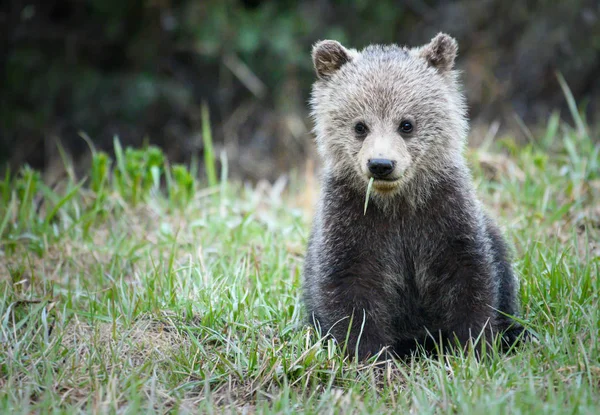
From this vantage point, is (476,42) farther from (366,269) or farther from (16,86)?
(366,269)

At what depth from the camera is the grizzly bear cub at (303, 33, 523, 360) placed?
4117 millimetres

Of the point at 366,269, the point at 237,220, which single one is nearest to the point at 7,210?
the point at 237,220

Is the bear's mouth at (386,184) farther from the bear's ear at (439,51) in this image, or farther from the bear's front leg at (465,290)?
the bear's ear at (439,51)

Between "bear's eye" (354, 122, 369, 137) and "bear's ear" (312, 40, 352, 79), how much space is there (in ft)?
1.51

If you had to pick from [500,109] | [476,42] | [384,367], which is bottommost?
[384,367]

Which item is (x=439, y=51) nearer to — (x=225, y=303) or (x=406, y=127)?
(x=406, y=127)

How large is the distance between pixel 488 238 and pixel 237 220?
2350 mm

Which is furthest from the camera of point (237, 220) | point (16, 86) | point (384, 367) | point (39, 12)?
point (39, 12)

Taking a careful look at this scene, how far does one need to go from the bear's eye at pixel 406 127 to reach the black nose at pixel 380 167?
0.33 m

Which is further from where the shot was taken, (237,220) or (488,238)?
(237,220)

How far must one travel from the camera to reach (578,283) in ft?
14.2

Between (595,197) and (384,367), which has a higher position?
(595,197)

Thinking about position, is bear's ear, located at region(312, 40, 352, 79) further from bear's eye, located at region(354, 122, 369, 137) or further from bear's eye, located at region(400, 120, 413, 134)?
bear's eye, located at region(400, 120, 413, 134)

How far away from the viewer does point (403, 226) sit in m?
4.23
